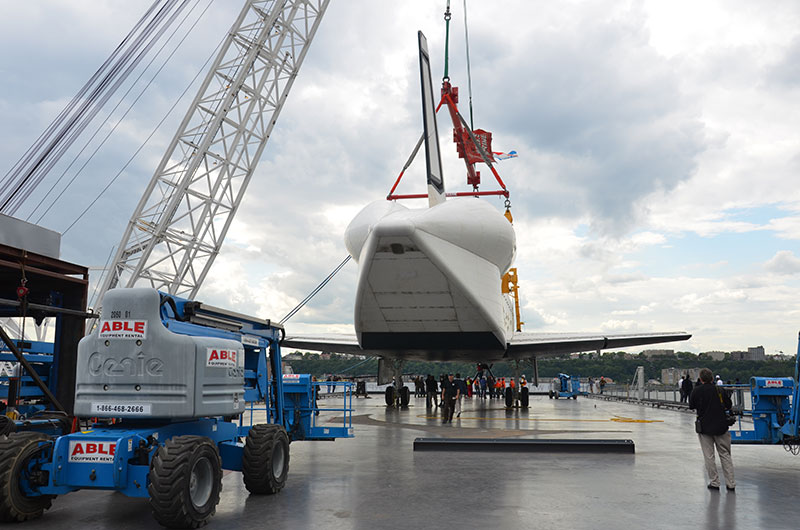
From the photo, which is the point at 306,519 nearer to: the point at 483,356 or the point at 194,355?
the point at 194,355

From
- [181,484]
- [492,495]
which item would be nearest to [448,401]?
[492,495]

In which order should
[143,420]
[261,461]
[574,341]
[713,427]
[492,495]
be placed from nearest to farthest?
1. [143,420]
2. [261,461]
3. [492,495]
4. [713,427]
5. [574,341]

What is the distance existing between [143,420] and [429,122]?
1535 cm

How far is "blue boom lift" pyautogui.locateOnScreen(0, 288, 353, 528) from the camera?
5922mm

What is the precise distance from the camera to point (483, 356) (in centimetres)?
2320

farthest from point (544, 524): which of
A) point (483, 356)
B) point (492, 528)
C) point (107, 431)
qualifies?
point (483, 356)

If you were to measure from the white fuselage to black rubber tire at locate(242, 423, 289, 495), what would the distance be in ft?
25.3

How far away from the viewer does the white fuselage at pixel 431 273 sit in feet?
49.9

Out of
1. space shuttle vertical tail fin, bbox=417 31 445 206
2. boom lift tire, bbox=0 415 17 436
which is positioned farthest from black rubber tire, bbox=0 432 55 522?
space shuttle vertical tail fin, bbox=417 31 445 206

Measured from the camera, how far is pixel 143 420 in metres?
6.80

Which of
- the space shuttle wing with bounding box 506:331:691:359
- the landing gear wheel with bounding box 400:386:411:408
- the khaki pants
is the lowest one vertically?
the landing gear wheel with bounding box 400:386:411:408

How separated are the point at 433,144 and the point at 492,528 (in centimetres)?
1538

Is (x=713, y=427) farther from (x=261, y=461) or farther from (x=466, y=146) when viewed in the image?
(x=466, y=146)

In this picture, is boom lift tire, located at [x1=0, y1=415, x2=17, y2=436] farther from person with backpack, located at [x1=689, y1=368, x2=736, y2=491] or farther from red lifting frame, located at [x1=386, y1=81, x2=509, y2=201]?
red lifting frame, located at [x1=386, y1=81, x2=509, y2=201]
